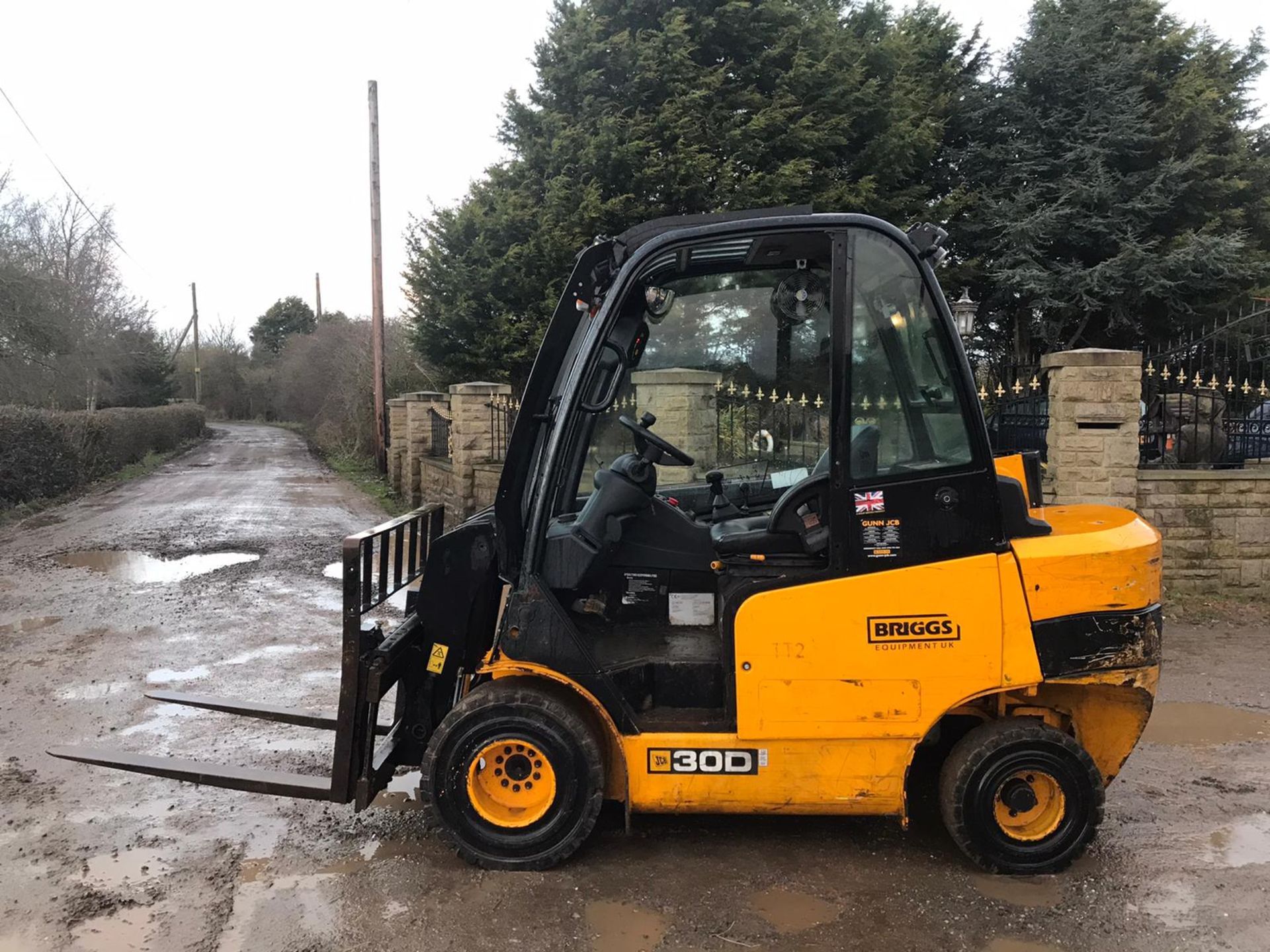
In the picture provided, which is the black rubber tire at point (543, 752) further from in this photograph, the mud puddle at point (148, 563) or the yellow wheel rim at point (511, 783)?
the mud puddle at point (148, 563)

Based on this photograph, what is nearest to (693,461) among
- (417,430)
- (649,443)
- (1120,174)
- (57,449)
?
(649,443)

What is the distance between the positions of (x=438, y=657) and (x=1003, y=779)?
2.33 m

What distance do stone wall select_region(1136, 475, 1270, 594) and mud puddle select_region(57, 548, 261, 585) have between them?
9.75 meters

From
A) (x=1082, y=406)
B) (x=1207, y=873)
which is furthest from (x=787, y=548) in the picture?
(x=1082, y=406)

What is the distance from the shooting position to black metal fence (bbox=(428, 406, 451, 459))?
15.6m

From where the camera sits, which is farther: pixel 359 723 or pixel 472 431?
pixel 472 431

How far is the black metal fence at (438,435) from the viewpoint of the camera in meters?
15.6

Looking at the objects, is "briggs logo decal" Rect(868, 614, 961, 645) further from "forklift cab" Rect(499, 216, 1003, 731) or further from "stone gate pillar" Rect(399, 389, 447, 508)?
"stone gate pillar" Rect(399, 389, 447, 508)

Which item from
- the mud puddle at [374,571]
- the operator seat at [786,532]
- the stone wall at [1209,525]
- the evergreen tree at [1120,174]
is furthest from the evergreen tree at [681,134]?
the operator seat at [786,532]

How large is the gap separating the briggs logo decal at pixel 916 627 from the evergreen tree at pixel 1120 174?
13.5m

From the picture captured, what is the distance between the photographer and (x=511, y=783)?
348 centimetres

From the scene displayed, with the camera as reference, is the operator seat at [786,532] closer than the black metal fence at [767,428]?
Yes

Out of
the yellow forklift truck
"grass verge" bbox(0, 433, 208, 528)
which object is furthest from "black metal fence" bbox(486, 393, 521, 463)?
the yellow forklift truck

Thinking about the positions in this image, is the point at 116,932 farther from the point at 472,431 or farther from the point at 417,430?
the point at 417,430
